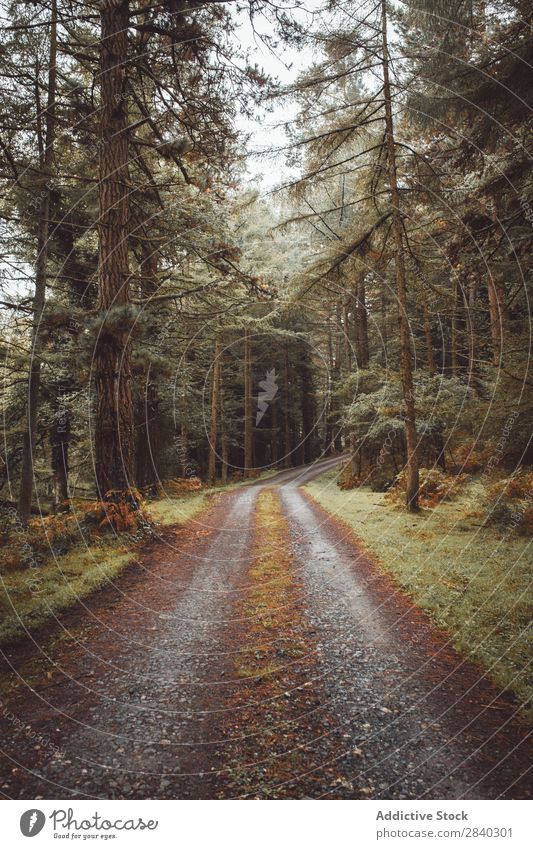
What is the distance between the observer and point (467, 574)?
661cm

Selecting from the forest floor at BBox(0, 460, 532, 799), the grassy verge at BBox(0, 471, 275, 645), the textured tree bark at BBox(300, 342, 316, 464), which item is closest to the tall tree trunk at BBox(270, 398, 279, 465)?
the textured tree bark at BBox(300, 342, 316, 464)

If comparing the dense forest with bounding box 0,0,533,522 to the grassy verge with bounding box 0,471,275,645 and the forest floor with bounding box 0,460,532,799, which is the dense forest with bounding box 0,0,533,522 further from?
the forest floor with bounding box 0,460,532,799

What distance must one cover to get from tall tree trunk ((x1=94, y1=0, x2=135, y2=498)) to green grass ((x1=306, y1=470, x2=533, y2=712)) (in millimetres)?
6113

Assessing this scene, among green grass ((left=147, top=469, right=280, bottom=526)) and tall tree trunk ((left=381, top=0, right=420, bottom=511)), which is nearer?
tall tree trunk ((left=381, top=0, right=420, bottom=511))

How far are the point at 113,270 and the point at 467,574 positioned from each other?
9.02 meters

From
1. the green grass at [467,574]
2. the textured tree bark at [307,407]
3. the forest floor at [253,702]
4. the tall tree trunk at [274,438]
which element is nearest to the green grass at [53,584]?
the forest floor at [253,702]

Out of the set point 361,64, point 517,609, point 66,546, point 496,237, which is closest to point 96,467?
point 66,546

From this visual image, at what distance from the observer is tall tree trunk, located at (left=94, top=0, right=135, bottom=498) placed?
8.09m

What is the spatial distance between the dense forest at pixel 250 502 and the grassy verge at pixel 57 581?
55 millimetres

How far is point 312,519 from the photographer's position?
1258 centimetres

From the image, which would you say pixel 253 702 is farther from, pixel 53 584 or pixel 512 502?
pixel 512 502

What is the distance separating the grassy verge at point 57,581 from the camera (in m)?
5.08

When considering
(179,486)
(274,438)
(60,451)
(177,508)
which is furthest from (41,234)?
(274,438)

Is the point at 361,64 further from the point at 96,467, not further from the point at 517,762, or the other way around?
the point at 517,762
